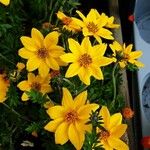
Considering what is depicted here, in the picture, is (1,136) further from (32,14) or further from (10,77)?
(32,14)

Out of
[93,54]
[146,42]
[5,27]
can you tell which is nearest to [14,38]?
[5,27]

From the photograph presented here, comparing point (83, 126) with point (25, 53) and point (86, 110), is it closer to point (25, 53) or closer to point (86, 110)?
point (86, 110)

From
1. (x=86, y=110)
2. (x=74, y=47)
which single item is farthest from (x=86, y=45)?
(x=86, y=110)

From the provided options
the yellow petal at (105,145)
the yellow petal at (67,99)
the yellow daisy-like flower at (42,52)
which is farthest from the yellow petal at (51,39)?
the yellow petal at (105,145)

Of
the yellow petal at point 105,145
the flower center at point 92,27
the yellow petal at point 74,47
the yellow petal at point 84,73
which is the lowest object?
the yellow petal at point 105,145

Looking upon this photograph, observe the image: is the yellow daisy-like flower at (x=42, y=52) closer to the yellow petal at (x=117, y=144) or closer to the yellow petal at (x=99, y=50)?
the yellow petal at (x=99, y=50)

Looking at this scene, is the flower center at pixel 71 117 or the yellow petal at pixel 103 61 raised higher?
the yellow petal at pixel 103 61

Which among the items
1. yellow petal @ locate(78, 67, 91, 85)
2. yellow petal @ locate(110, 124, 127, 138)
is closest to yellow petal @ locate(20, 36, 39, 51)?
yellow petal @ locate(78, 67, 91, 85)
